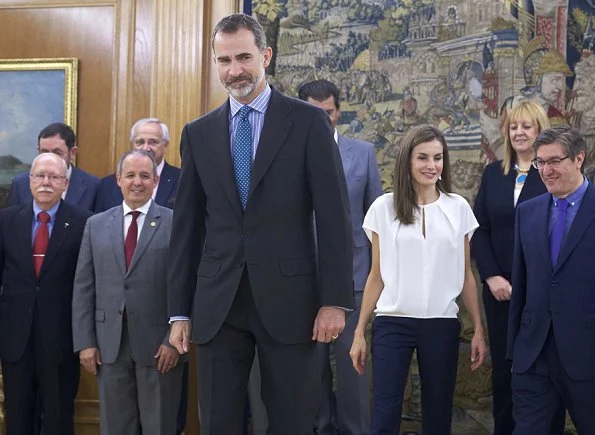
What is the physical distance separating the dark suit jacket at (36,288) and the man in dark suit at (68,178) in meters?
0.58

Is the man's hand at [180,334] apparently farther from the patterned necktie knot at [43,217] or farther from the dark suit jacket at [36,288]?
the patterned necktie knot at [43,217]

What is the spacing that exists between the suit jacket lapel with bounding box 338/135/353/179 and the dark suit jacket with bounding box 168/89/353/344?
1966mm

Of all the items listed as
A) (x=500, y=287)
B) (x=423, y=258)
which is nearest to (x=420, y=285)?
(x=423, y=258)

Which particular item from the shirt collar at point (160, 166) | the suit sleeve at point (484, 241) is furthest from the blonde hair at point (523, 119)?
the shirt collar at point (160, 166)

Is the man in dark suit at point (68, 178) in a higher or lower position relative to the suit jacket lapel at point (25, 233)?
→ higher

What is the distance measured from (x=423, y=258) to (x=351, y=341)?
983 millimetres

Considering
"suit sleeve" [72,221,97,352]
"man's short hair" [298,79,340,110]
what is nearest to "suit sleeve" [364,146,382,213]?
"man's short hair" [298,79,340,110]

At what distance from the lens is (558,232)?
4195mm

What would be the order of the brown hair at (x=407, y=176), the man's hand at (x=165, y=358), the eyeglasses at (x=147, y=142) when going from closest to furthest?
the brown hair at (x=407, y=176) → the man's hand at (x=165, y=358) → the eyeglasses at (x=147, y=142)

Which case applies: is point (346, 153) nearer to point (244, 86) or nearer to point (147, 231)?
point (147, 231)

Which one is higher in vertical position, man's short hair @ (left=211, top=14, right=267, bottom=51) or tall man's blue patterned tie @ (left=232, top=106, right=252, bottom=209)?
man's short hair @ (left=211, top=14, right=267, bottom=51)

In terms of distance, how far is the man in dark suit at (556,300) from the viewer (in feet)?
13.0

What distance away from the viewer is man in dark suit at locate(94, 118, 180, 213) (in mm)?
5602

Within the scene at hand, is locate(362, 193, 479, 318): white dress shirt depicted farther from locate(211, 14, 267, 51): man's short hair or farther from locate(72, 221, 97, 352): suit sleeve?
locate(72, 221, 97, 352): suit sleeve
